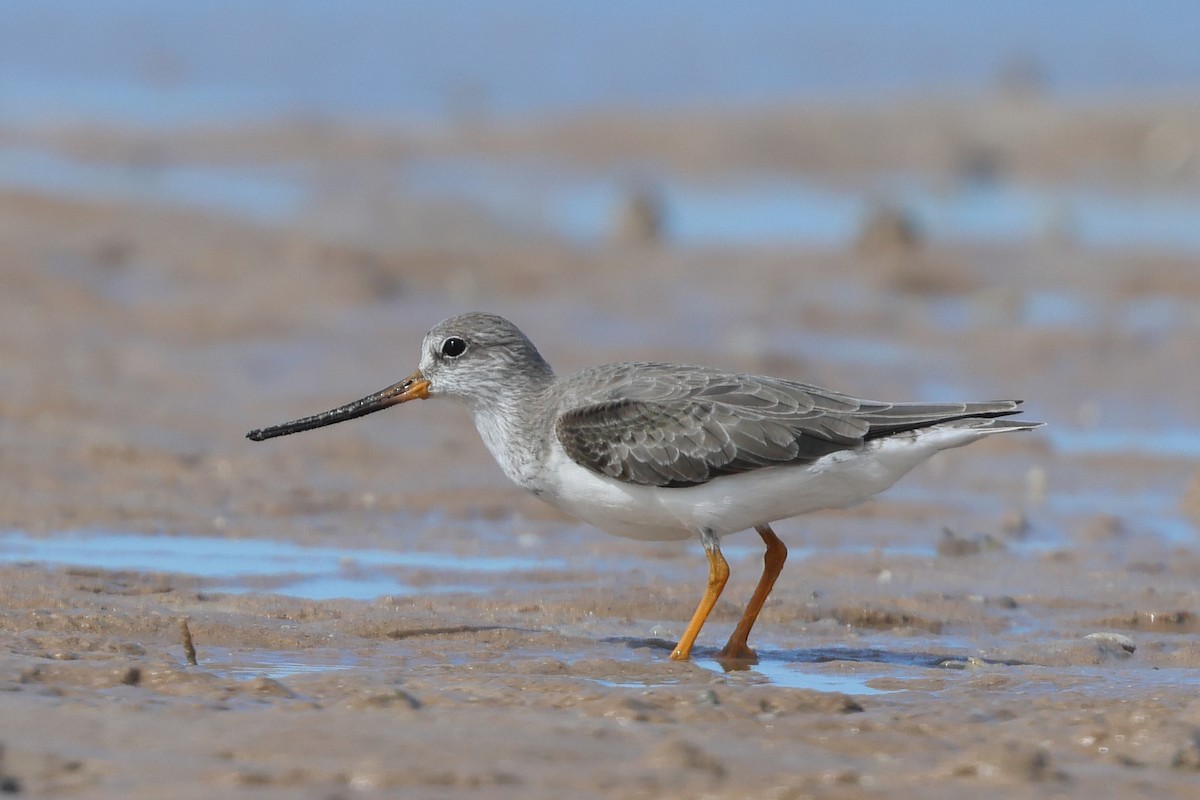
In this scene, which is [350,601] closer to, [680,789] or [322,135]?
[680,789]

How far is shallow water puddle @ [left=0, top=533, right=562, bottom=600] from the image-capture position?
8.51 metres

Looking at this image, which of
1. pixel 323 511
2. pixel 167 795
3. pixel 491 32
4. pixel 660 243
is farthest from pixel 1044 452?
pixel 491 32

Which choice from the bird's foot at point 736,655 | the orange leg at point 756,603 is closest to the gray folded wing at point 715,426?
the orange leg at point 756,603

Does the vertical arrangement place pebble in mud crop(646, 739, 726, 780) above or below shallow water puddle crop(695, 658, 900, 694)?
below

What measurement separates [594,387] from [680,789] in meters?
3.08

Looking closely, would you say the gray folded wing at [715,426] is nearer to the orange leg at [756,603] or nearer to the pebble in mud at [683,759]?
the orange leg at [756,603]

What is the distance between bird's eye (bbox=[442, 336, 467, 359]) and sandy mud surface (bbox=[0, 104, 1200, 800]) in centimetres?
109

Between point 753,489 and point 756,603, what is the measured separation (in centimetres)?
48

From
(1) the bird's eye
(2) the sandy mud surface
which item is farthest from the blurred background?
(1) the bird's eye

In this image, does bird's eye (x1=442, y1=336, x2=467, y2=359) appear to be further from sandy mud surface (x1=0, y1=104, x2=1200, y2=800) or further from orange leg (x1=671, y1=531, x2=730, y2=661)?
orange leg (x1=671, y1=531, x2=730, y2=661)

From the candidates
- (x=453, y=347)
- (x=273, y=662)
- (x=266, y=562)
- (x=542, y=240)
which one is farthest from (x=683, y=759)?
(x=542, y=240)

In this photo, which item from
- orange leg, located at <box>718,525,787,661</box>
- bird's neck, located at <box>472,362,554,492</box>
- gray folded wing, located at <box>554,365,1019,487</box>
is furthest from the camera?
bird's neck, located at <box>472,362,554,492</box>

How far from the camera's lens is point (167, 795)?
4926 millimetres

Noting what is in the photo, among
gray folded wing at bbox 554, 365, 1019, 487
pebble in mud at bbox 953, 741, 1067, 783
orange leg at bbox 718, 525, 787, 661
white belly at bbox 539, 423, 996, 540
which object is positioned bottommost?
pebble in mud at bbox 953, 741, 1067, 783
